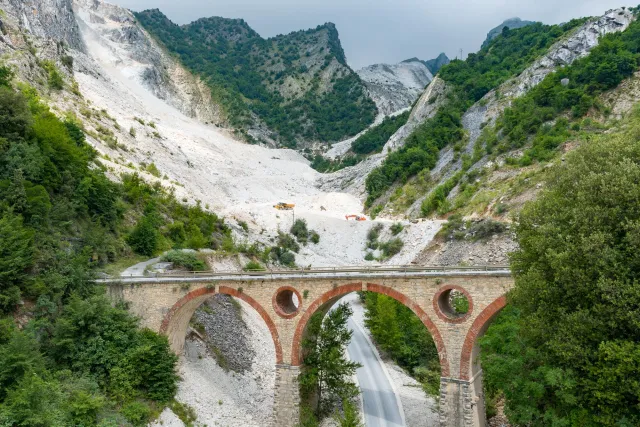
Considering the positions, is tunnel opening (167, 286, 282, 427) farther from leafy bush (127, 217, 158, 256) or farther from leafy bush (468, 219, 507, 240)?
leafy bush (468, 219, 507, 240)

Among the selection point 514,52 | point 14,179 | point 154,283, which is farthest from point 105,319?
point 514,52

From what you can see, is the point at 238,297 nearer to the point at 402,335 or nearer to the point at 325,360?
the point at 325,360

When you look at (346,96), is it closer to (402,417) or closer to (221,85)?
(221,85)

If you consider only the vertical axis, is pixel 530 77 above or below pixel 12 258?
above

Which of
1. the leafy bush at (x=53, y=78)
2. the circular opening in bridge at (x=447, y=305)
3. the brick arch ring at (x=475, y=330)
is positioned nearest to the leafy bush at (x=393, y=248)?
the circular opening in bridge at (x=447, y=305)

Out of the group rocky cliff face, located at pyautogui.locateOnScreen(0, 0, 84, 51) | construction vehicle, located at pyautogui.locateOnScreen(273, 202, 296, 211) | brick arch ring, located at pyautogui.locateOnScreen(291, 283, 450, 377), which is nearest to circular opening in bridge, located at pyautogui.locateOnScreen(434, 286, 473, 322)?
brick arch ring, located at pyautogui.locateOnScreen(291, 283, 450, 377)

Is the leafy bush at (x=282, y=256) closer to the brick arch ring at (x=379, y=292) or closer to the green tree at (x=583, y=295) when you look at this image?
the brick arch ring at (x=379, y=292)

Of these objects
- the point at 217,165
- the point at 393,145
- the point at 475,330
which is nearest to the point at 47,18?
the point at 217,165

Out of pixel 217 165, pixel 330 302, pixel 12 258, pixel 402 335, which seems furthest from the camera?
pixel 217 165
